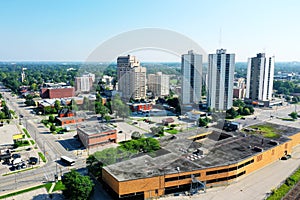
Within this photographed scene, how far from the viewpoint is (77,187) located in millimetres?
7262

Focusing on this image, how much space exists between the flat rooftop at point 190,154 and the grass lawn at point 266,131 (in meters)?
0.47

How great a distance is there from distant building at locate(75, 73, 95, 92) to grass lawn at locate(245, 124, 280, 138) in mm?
21578

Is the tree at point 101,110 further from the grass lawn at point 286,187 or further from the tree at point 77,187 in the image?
the grass lawn at point 286,187

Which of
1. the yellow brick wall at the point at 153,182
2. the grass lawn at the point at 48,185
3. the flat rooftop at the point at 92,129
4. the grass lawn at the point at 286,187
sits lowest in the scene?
the grass lawn at the point at 286,187

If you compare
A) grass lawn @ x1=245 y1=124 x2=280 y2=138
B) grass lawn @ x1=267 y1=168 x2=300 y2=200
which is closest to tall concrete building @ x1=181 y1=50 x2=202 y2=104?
grass lawn @ x1=245 y1=124 x2=280 y2=138

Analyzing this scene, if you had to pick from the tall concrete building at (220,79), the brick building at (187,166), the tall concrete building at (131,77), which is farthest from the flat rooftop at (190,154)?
the tall concrete building at (131,77)

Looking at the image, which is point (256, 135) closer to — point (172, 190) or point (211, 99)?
point (172, 190)

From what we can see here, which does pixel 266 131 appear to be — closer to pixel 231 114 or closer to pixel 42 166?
pixel 231 114

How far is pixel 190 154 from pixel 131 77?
1409 cm

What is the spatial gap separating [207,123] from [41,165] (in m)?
11.8

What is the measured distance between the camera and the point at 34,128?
52.3 ft

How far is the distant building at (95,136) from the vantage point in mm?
12322

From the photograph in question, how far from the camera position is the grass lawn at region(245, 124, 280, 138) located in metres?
12.6

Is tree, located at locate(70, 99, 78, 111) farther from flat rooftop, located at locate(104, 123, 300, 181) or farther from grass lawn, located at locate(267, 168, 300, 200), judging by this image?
grass lawn, located at locate(267, 168, 300, 200)
